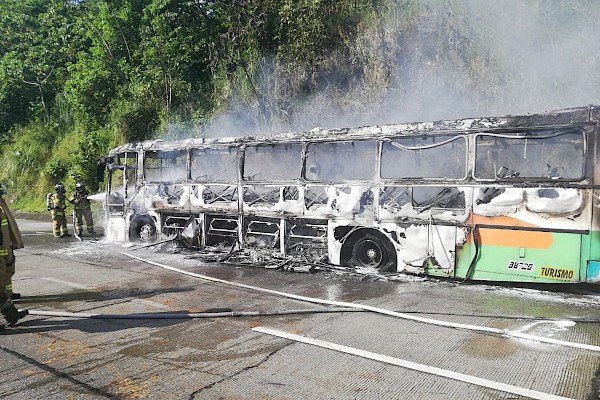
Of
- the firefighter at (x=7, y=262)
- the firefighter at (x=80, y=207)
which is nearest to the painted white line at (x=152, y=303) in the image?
the firefighter at (x=7, y=262)

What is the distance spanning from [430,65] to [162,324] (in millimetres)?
10745

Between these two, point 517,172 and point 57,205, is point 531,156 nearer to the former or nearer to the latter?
point 517,172

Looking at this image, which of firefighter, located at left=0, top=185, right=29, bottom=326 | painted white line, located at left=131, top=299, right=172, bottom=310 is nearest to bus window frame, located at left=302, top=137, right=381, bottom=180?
painted white line, located at left=131, top=299, right=172, bottom=310

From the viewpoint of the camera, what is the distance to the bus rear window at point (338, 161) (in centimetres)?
824

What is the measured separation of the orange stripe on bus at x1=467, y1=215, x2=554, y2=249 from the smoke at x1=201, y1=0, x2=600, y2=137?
19.7ft

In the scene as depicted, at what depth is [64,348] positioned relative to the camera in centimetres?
459

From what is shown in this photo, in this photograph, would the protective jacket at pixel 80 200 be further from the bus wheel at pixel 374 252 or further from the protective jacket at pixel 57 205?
the bus wheel at pixel 374 252

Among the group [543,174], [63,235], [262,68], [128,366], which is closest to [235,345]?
[128,366]

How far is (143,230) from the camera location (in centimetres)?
1151

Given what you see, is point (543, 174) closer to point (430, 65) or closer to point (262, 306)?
point (262, 306)

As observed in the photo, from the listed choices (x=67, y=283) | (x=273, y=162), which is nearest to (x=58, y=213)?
(x=67, y=283)

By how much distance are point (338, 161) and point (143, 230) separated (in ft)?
18.0

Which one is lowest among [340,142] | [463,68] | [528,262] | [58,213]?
[528,262]

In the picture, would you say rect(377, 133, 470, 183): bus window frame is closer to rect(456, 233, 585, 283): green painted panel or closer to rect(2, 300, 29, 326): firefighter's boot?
rect(456, 233, 585, 283): green painted panel
